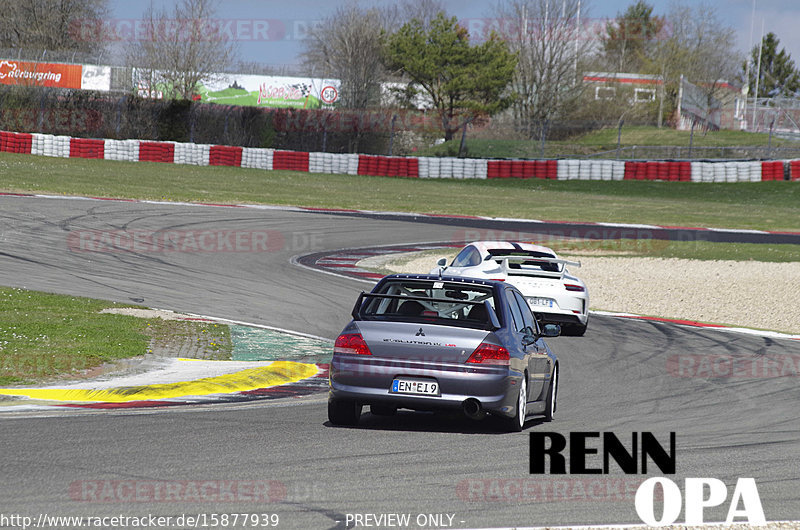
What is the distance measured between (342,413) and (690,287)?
14134 mm

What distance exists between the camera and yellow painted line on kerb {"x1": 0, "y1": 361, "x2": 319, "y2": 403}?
8.82m

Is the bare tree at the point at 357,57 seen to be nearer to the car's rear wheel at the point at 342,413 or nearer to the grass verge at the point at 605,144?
the grass verge at the point at 605,144

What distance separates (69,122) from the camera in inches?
1962

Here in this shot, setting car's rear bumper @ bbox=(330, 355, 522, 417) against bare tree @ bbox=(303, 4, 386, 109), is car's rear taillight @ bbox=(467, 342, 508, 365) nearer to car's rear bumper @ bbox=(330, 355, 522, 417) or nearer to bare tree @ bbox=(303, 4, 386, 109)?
car's rear bumper @ bbox=(330, 355, 522, 417)

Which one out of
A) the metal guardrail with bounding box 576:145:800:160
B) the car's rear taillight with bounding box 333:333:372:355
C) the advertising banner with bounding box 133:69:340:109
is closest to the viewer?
the car's rear taillight with bounding box 333:333:372:355

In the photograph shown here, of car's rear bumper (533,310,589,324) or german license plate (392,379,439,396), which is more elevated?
german license plate (392,379,439,396)

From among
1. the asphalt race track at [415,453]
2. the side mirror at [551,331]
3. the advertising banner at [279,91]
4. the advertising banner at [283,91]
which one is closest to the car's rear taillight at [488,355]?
the asphalt race track at [415,453]

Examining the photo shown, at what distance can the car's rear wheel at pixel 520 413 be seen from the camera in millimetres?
8008

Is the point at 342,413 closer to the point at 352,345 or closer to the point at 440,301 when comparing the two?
the point at 352,345

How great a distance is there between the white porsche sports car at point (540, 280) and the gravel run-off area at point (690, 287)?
3.58 m

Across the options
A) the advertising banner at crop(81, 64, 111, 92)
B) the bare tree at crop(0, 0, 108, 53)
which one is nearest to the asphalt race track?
the advertising banner at crop(81, 64, 111, 92)

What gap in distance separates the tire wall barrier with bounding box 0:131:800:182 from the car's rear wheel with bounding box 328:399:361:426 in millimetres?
39022

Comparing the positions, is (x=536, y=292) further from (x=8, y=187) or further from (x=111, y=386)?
(x=8, y=187)

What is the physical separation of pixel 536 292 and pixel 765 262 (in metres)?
11.3
